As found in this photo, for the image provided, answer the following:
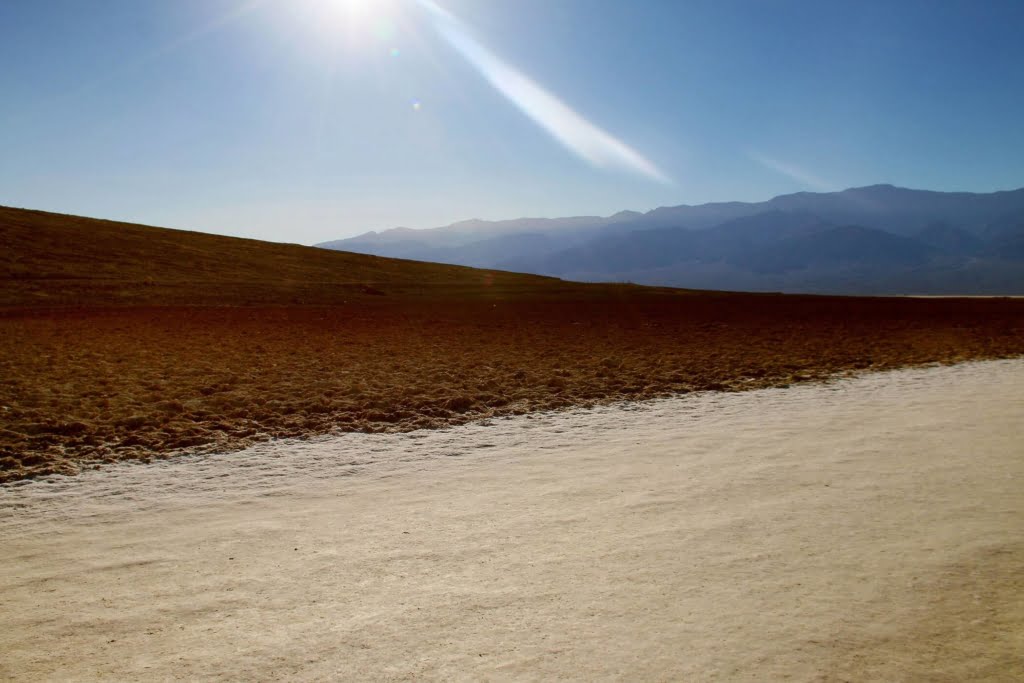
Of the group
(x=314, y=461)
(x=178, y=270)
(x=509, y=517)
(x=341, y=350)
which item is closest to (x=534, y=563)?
(x=509, y=517)

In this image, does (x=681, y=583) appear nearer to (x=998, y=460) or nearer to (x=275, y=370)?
(x=998, y=460)

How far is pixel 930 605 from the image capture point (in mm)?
5398

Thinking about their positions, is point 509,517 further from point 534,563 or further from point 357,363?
point 357,363

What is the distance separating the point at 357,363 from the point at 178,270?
45014 millimetres

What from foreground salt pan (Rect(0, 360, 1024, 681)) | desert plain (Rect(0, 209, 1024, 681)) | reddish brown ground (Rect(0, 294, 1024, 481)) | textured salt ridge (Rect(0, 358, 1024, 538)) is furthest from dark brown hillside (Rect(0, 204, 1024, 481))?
foreground salt pan (Rect(0, 360, 1024, 681))

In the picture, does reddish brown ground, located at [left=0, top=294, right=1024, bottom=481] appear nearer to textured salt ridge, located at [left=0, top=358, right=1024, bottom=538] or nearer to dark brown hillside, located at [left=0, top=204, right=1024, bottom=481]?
dark brown hillside, located at [left=0, top=204, right=1024, bottom=481]

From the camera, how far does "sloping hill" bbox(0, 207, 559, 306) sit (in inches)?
1713

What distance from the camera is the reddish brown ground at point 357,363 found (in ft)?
40.8

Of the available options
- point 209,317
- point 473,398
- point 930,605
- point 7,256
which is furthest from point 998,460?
point 7,256

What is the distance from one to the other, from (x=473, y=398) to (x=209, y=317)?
24.8 meters

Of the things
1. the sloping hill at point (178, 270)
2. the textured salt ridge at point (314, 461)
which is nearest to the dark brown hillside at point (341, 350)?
the sloping hill at point (178, 270)

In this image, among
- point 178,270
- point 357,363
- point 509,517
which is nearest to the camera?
point 509,517

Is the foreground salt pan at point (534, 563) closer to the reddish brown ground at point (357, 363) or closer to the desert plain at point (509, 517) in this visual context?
the desert plain at point (509, 517)

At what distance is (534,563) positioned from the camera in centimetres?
638
